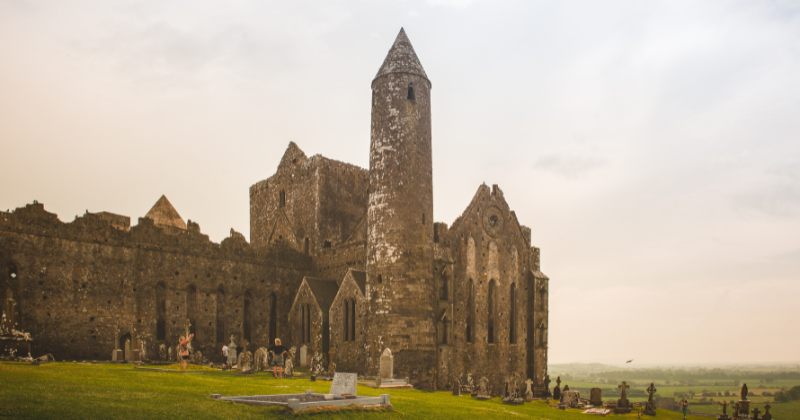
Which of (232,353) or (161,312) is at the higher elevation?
(161,312)

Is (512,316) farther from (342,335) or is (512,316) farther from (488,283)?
(342,335)

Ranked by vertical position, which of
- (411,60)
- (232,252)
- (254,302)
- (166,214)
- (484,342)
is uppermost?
(411,60)

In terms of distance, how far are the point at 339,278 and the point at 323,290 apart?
1.83 meters

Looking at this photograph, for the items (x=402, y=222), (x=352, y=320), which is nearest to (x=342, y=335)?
(x=352, y=320)

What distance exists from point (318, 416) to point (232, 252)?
22886mm

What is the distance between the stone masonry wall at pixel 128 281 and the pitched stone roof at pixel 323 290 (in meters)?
3.13

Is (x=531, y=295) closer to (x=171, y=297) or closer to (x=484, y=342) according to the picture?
(x=484, y=342)

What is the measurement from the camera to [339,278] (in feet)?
124

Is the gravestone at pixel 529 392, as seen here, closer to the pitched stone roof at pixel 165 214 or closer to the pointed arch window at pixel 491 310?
the pointed arch window at pixel 491 310

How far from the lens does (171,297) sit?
3341 cm

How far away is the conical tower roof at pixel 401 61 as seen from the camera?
109ft

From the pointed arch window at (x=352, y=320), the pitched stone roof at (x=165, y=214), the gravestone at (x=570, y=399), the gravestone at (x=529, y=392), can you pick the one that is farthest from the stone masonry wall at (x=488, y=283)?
the pitched stone roof at (x=165, y=214)

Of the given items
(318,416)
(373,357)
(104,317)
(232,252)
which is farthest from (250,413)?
(232,252)

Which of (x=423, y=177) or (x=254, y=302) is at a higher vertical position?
(x=423, y=177)
